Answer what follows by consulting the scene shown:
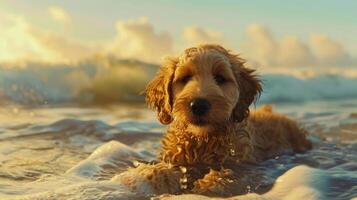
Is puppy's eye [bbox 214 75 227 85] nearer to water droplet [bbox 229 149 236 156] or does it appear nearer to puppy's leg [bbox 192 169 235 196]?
water droplet [bbox 229 149 236 156]

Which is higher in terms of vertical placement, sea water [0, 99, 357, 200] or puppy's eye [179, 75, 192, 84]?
puppy's eye [179, 75, 192, 84]

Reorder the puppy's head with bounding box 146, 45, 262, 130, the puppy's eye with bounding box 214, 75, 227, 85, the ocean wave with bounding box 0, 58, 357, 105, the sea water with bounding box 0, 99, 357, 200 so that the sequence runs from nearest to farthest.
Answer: the sea water with bounding box 0, 99, 357, 200 < the puppy's head with bounding box 146, 45, 262, 130 < the puppy's eye with bounding box 214, 75, 227, 85 < the ocean wave with bounding box 0, 58, 357, 105

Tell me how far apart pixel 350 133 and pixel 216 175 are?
4584 millimetres

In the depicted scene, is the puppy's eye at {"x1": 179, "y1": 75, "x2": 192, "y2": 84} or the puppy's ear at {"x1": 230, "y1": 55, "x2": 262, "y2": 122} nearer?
the puppy's eye at {"x1": 179, "y1": 75, "x2": 192, "y2": 84}

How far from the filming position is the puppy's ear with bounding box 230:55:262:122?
586 centimetres

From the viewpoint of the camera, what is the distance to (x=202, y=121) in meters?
5.11

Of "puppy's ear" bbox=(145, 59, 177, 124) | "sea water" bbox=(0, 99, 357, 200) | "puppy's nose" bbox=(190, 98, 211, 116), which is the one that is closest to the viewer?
"sea water" bbox=(0, 99, 357, 200)

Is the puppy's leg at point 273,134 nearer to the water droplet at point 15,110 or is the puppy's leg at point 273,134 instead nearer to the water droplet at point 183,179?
the water droplet at point 183,179

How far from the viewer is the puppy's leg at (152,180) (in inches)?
190

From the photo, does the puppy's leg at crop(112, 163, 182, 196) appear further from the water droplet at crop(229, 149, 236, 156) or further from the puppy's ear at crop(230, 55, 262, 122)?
the puppy's ear at crop(230, 55, 262, 122)

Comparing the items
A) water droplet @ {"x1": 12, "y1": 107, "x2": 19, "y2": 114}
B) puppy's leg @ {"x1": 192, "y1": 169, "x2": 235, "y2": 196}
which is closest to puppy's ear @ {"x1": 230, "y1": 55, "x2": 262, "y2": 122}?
puppy's leg @ {"x1": 192, "y1": 169, "x2": 235, "y2": 196}

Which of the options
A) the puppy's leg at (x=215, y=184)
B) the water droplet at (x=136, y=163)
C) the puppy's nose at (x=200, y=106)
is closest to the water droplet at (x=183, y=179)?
the puppy's leg at (x=215, y=184)

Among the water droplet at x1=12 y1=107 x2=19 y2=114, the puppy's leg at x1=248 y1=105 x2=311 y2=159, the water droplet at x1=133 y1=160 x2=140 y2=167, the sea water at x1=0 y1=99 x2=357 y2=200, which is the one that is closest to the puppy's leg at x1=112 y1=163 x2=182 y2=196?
the sea water at x1=0 y1=99 x2=357 y2=200

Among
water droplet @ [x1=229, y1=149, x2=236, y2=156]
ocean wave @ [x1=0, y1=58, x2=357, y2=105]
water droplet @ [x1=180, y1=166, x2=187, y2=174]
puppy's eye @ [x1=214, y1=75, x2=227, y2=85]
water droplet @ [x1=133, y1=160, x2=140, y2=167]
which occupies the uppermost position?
puppy's eye @ [x1=214, y1=75, x2=227, y2=85]
